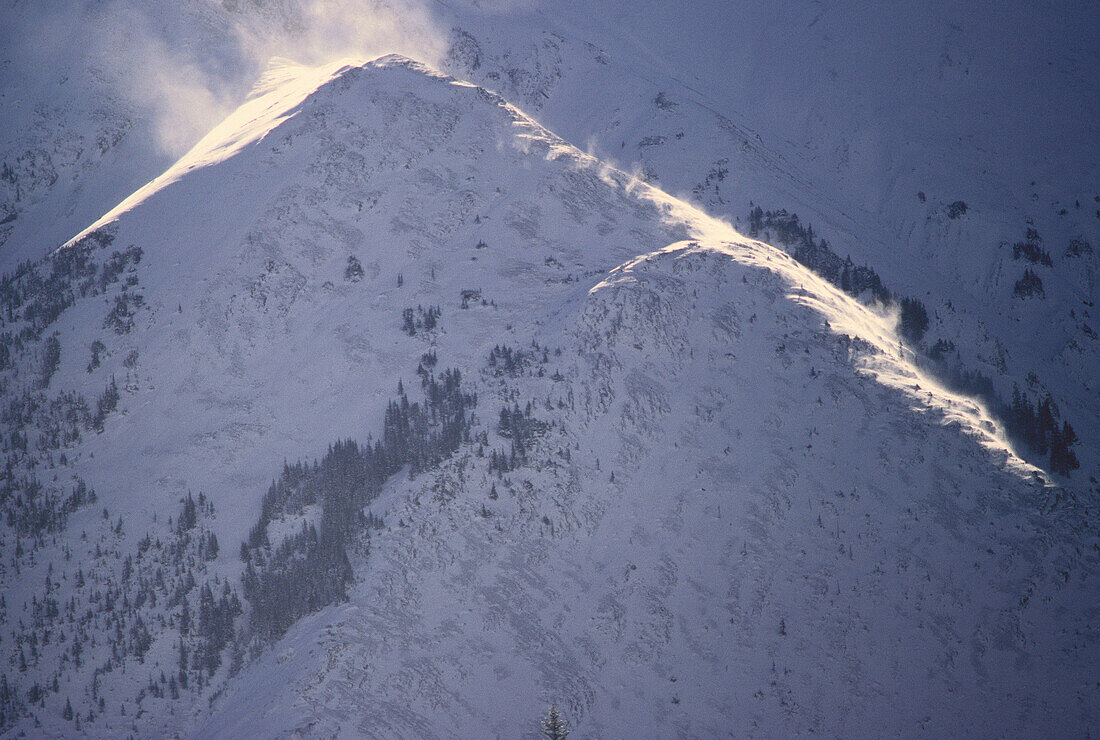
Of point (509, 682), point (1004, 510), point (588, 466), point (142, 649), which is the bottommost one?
point (142, 649)

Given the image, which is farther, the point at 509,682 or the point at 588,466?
the point at 588,466

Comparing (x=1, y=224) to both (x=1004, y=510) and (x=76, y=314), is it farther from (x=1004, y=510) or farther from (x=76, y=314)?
(x=1004, y=510)

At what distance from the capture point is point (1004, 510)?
11231cm

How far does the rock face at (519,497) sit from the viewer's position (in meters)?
98.2

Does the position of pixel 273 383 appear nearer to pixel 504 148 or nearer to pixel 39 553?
pixel 39 553

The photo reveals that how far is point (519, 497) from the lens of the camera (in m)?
114

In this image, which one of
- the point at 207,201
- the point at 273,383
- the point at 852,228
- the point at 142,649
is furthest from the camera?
the point at 852,228

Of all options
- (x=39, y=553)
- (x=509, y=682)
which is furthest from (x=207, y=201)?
(x=509, y=682)

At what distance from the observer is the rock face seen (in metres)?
98.2

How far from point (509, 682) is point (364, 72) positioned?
133 m

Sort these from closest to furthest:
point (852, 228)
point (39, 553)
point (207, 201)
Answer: point (39, 553) < point (207, 201) < point (852, 228)

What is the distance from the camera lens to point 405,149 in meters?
167

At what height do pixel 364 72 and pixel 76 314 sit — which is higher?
pixel 364 72

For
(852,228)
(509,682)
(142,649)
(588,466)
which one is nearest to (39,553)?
(142,649)
